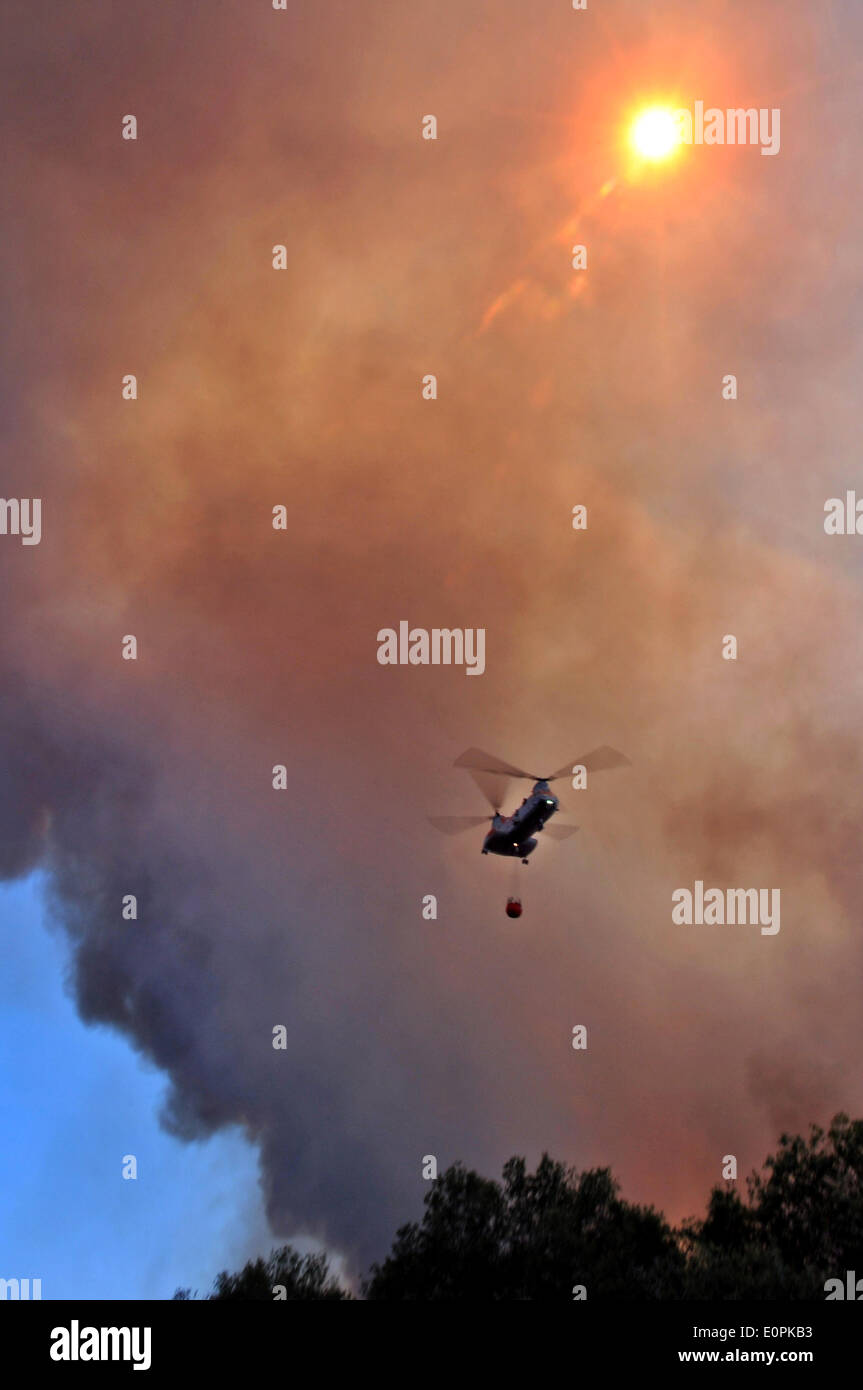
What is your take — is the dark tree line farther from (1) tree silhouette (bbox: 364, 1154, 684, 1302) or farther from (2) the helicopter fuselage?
(2) the helicopter fuselage

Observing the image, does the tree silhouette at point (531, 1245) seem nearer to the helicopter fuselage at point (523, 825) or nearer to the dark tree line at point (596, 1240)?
the dark tree line at point (596, 1240)

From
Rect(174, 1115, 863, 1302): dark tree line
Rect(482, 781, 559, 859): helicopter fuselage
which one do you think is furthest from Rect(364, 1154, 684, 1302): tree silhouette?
Rect(482, 781, 559, 859): helicopter fuselage

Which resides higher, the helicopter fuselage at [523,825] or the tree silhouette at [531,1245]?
the helicopter fuselage at [523,825]

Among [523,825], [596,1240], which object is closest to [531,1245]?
[596,1240]

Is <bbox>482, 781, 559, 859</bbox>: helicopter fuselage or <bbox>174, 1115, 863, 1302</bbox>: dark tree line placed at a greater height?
<bbox>482, 781, 559, 859</bbox>: helicopter fuselage

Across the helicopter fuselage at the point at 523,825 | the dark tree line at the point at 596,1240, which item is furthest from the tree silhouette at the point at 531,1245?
the helicopter fuselage at the point at 523,825
